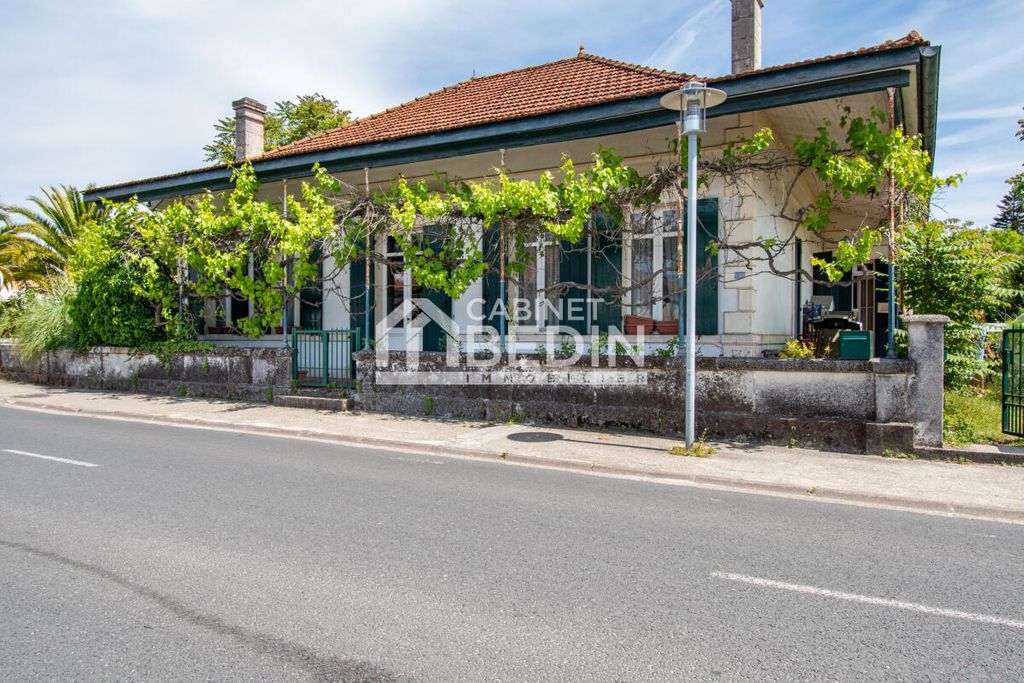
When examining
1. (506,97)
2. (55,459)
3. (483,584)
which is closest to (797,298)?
(506,97)

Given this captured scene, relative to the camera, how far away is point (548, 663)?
3094 mm

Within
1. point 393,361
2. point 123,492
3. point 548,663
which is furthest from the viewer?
point 393,361

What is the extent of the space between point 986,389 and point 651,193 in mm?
6616

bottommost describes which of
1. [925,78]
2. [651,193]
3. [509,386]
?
[509,386]

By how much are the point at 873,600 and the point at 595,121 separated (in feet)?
27.3

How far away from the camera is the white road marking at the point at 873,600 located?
11.8 feet

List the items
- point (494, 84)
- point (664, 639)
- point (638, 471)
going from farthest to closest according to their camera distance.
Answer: point (494, 84) → point (638, 471) → point (664, 639)

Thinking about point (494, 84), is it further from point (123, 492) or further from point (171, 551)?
point (171, 551)

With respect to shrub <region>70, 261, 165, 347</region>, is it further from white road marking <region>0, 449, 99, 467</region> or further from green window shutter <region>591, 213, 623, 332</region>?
green window shutter <region>591, 213, 623, 332</region>

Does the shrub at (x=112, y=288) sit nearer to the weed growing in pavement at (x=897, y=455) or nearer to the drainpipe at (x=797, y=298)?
the drainpipe at (x=797, y=298)

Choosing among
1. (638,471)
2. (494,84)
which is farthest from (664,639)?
(494,84)

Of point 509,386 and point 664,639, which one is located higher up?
point 509,386

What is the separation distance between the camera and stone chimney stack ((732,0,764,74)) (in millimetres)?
12523

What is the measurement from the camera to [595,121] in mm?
10539
